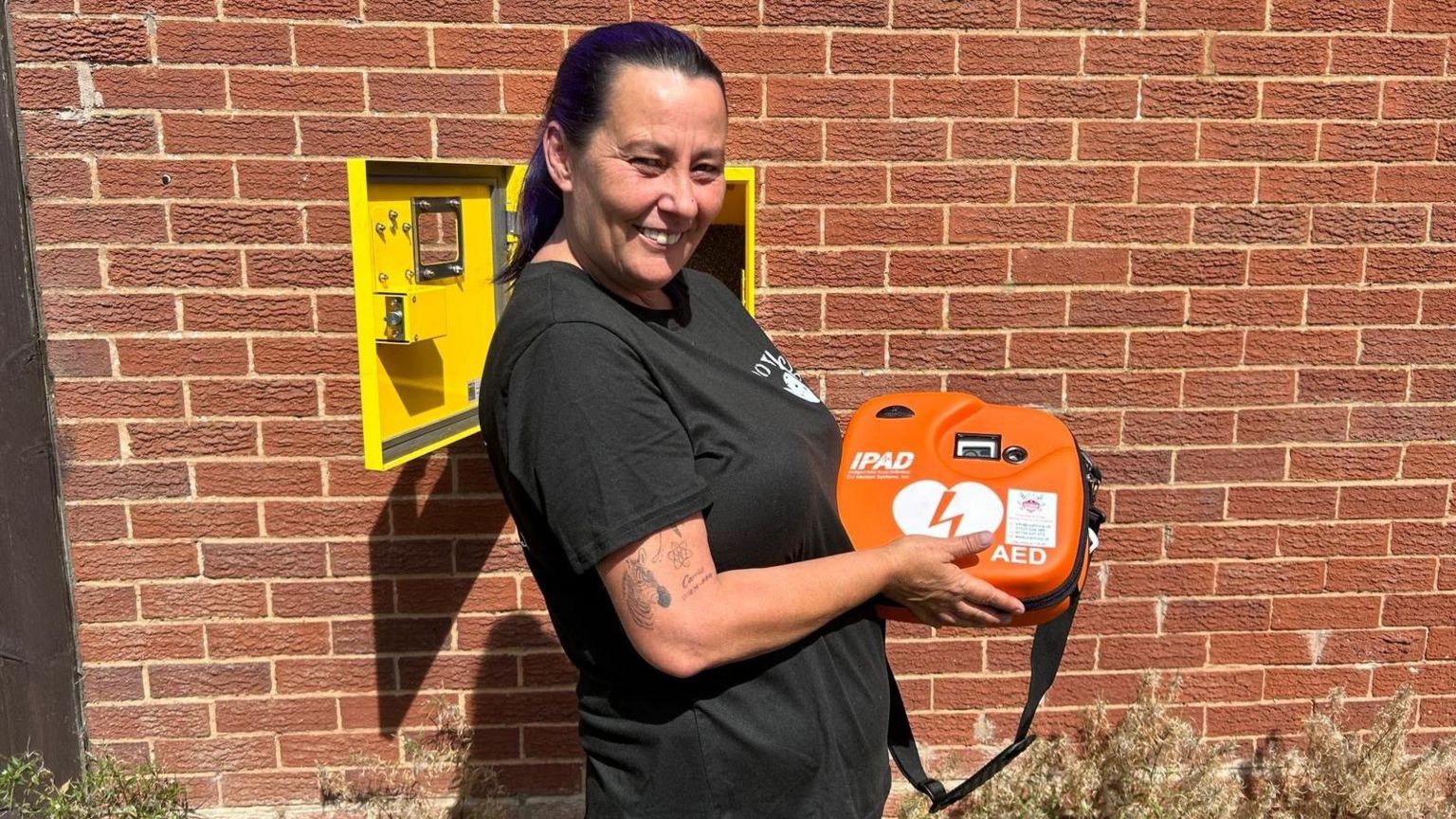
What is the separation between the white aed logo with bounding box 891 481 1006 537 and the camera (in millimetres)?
1812

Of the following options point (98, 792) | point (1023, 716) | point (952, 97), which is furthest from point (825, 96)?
point (98, 792)

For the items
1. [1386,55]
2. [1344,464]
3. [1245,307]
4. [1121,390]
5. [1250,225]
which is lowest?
[1344,464]

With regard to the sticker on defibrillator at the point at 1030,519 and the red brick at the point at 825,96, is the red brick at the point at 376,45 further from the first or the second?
the sticker on defibrillator at the point at 1030,519

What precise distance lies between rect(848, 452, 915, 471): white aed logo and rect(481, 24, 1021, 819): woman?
0.72ft

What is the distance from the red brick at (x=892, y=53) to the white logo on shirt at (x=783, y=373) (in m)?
1.28

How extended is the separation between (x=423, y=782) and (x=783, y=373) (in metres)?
1.93

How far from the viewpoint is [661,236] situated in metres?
1.52

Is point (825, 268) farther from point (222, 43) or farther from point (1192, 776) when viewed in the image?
point (1192, 776)

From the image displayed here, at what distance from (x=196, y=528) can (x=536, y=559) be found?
1.73m

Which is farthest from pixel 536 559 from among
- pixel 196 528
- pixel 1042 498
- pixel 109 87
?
pixel 109 87

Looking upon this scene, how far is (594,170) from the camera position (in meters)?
1.49

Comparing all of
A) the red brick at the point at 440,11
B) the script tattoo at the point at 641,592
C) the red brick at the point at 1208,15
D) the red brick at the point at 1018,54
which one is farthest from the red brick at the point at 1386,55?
the script tattoo at the point at 641,592

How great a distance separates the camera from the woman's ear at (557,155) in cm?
154

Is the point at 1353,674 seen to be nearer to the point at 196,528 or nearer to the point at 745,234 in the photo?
the point at 745,234
